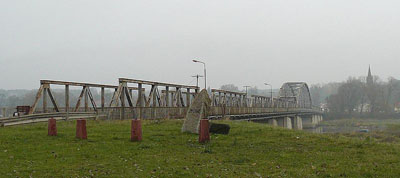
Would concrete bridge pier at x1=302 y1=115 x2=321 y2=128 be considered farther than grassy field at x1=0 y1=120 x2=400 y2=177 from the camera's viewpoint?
Yes

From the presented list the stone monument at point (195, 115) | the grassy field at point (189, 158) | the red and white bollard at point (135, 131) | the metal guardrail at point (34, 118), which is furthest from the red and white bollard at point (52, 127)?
the metal guardrail at point (34, 118)

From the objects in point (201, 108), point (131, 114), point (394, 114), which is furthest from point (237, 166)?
point (394, 114)

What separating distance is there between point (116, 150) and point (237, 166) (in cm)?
447

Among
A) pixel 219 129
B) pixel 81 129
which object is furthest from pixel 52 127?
pixel 219 129

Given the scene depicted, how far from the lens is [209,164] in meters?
10.4

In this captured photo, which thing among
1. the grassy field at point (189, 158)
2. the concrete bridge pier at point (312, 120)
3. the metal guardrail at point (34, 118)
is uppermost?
the metal guardrail at point (34, 118)

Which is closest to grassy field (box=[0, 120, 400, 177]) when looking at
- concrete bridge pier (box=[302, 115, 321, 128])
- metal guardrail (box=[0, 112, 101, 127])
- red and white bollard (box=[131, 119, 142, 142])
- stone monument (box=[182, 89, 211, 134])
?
red and white bollard (box=[131, 119, 142, 142])

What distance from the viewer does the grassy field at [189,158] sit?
9288 mm

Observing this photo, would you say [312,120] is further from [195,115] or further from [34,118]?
[195,115]

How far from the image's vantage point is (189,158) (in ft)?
37.3

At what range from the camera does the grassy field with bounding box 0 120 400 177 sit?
9288 millimetres

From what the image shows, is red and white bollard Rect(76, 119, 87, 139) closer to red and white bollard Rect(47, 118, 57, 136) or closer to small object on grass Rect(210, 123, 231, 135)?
red and white bollard Rect(47, 118, 57, 136)

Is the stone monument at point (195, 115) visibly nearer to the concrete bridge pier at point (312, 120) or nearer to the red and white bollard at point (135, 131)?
the red and white bollard at point (135, 131)

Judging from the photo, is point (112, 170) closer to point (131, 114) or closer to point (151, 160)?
point (151, 160)
